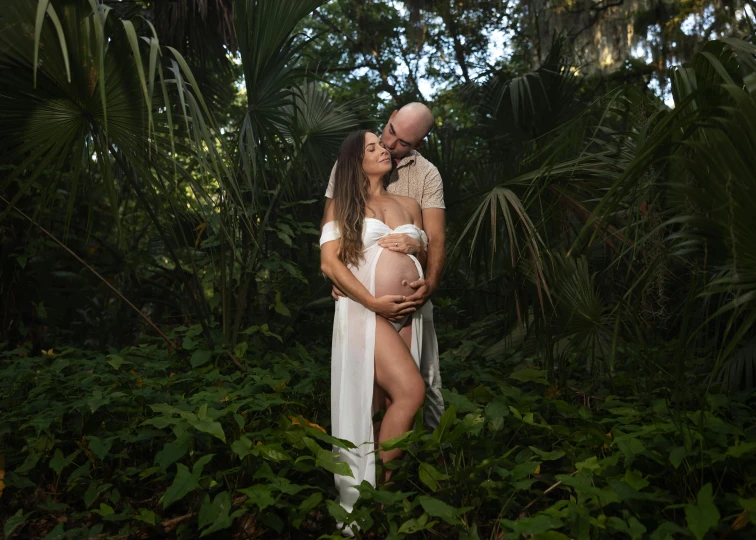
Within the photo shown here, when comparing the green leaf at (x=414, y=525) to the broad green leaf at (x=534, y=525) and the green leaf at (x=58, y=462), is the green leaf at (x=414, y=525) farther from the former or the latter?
the green leaf at (x=58, y=462)

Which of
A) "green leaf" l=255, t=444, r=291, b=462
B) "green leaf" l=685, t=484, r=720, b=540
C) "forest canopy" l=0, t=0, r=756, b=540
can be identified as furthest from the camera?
"green leaf" l=255, t=444, r=291, b=462

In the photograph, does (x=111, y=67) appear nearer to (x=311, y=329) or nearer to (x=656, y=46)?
(x=311, y=329)

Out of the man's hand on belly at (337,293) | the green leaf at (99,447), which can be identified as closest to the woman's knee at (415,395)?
the man's hand on belly at (337,293)

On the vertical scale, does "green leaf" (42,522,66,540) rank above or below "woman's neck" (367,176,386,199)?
below

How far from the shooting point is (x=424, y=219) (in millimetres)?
3209

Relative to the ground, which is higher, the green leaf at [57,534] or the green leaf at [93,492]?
the green leaf at [93,492]

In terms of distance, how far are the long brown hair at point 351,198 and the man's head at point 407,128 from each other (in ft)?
0.41

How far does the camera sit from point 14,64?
300 cm

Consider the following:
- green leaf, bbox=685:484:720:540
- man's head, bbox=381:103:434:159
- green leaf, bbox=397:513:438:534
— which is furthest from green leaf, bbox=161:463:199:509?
green leaf, bbox=685:484:720:540

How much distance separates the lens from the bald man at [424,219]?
3.01 m

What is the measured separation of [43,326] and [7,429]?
10.3 feet

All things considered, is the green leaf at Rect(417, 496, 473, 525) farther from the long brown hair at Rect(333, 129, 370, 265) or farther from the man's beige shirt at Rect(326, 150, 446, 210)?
the man's beige shirt at Rect(326, 150, 446, 210)

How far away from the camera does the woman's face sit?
3109 millimetres

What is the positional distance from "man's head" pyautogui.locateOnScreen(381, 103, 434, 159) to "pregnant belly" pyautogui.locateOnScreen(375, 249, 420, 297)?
0.45 m
